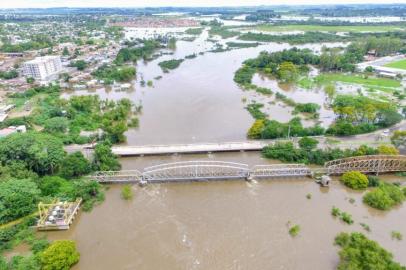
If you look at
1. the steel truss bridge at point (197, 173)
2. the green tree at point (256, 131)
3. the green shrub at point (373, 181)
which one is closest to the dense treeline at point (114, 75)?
the green tree at point (256, 131)

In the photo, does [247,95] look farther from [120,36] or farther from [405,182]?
[120,36]

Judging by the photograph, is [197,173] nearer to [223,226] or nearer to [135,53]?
[223,226]

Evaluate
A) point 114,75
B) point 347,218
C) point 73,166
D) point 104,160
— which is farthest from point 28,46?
point 347,218

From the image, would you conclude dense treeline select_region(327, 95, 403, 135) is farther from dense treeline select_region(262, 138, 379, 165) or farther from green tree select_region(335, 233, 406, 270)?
green tree select_region(335, 233, 406, 270)

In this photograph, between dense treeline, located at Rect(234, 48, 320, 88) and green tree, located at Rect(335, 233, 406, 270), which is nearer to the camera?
green tree, located at Rect(335, 233, 406, 270)

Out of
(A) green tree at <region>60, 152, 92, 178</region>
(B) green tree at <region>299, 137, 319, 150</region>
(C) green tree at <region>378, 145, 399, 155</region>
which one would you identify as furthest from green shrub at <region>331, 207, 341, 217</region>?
(A) green tree at <region>60, 152, 92, 178</region>

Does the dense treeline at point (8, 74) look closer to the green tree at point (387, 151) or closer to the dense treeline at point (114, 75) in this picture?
the dense treeline at point (114, 75)
